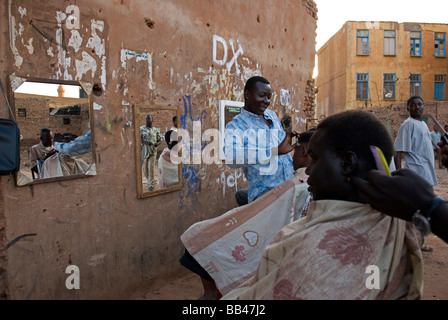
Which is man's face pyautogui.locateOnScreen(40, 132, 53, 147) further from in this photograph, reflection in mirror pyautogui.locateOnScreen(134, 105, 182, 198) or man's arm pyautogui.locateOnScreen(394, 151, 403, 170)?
man's arm pyautogui.locateOnScreen(394, 151, 403, 170)

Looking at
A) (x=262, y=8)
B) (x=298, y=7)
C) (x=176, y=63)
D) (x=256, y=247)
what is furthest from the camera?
(x=298, y=7)

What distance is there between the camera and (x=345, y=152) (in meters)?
1.10

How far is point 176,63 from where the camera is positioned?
11.9 ft

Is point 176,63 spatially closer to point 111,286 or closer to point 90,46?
point 90,46

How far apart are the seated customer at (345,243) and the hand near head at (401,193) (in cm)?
14

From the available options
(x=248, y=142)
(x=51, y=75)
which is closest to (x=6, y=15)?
(x=51, y=75)

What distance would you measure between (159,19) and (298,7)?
4.37m

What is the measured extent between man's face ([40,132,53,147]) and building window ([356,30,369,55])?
25.2m

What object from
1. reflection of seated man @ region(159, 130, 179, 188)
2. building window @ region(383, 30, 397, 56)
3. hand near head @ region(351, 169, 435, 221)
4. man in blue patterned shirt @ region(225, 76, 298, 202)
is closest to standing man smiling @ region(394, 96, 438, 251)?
man in blue patterned shirt @ region(225, 76, 298, 202)

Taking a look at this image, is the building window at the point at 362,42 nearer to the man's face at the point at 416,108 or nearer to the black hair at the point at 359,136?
the man's face at the point at 416,108

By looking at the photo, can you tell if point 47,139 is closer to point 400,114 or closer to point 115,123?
point 115,123

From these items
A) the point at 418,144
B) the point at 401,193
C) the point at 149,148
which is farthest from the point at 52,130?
the point at 418,144

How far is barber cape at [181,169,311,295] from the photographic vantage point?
82.1 inches

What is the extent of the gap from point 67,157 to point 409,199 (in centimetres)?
242
